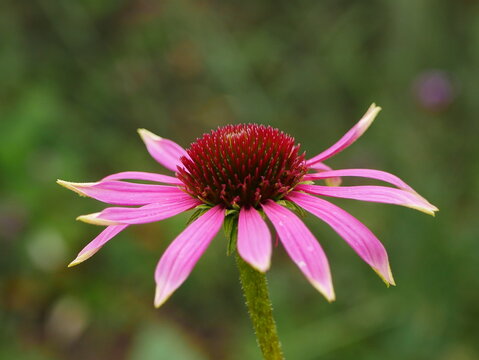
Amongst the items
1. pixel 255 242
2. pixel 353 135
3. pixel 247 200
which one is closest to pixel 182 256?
pixel 255 242

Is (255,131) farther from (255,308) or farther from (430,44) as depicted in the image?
(430,44)

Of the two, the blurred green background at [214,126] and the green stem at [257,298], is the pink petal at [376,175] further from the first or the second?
the blurred green background at [214,126]

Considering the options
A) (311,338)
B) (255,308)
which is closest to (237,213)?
(255,308)

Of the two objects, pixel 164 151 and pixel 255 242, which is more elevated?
pixel 164 151

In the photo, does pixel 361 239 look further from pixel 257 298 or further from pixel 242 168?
pixel 242 168

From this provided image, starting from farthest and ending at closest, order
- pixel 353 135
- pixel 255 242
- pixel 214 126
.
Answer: pixel 214 126 < pixel 353 135 < pixel 255 242

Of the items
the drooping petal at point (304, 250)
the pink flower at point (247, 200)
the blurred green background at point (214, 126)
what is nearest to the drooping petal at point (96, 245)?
the pink flower at point (247, 200)
